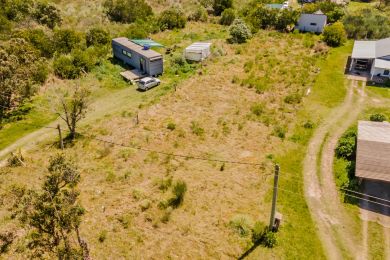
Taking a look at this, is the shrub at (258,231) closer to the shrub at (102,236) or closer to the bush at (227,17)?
the shrub at (102,236)

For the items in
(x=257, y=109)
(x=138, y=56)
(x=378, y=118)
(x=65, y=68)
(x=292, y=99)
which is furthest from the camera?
(x=138, y=56)

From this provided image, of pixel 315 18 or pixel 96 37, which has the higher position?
pixel 315 18

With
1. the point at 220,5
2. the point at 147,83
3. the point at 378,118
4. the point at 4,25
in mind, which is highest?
the point at 220,5

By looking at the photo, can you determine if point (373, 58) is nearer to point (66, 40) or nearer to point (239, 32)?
point (239, 32)

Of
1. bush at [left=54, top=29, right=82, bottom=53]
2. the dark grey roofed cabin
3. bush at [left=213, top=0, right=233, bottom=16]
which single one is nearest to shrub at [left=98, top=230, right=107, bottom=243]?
the dark grey roofed cabin

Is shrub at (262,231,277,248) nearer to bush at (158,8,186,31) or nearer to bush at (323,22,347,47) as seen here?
bush at (323,22,347,47)

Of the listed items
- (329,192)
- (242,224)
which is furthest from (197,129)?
(329,192)
